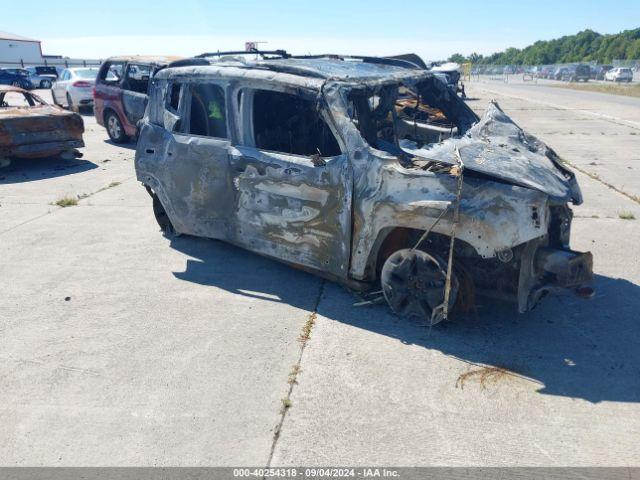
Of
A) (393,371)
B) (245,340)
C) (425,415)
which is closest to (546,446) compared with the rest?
(425,415)

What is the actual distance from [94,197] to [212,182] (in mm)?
Result: 4076

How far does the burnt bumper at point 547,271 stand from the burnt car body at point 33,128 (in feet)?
30.6

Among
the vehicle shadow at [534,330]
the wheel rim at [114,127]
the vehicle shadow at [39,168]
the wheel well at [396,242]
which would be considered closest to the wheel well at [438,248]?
the wheel well at [396,242]

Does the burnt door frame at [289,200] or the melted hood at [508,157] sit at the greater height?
the melted hood at [508,157]

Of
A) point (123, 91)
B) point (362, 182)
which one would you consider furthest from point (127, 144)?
point (362, 182)

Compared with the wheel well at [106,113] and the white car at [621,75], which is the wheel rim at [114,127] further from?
the white car at [621,75]

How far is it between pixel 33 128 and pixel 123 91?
2.50 meters

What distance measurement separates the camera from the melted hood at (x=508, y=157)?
3.49 metres

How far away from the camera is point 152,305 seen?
4.49 metres

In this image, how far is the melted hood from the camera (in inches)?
137

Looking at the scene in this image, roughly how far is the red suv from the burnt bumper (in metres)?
9.64

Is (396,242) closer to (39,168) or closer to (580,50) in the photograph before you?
(39,168)

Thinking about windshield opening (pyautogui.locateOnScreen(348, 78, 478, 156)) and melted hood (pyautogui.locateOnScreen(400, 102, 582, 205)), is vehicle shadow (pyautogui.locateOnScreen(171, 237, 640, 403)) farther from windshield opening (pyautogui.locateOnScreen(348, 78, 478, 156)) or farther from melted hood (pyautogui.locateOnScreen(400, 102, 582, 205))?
windshield opening (pyautogui.locateOnScreen(348, 78, 478, 156))

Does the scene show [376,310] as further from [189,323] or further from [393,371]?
[189,323]
